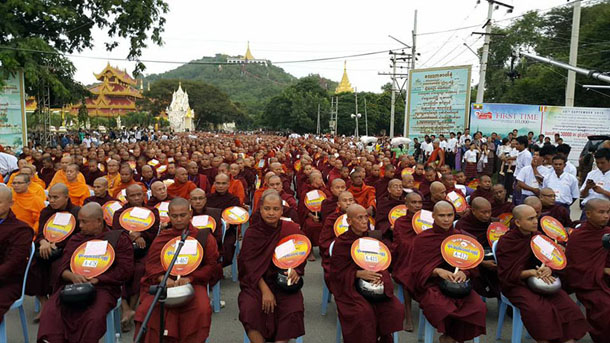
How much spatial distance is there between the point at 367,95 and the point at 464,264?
190 ft

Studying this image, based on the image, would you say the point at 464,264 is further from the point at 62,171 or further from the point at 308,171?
the point at 62,171

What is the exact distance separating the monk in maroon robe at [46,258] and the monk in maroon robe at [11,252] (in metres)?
0.30

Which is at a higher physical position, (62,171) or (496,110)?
(496,110)

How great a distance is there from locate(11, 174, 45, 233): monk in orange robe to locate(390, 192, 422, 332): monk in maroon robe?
14.7 ft

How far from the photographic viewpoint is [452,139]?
56.2 ft

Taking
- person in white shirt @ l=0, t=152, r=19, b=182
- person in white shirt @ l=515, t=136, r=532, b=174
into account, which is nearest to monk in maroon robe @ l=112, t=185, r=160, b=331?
person in white shirt @ l=0, t=152, r=19, b=182

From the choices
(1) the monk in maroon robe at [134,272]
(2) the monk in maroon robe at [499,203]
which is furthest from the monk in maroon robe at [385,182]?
(1) the monk in maroon robe at [134,272]

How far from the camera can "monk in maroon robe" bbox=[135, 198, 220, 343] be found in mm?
3432

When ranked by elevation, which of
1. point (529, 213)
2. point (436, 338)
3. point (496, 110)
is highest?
point (496, 110)

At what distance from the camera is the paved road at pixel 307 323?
4.39m

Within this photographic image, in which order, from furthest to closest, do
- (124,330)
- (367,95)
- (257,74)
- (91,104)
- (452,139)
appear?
(257,74)
(91,104)
(367,95)
(452,139)
(124,330)

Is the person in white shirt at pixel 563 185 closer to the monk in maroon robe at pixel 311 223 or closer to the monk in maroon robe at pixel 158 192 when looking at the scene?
the monk in maroon robe at pixel 311 223

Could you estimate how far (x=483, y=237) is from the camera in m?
4.95

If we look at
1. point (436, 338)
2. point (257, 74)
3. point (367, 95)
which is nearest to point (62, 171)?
point (436, 338)
